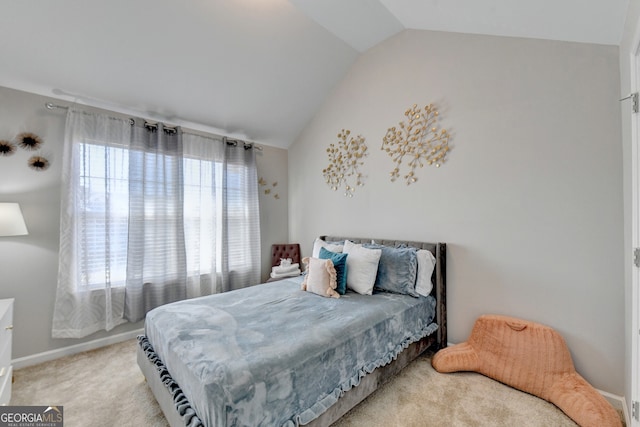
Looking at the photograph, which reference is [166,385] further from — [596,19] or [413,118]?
[596,19]

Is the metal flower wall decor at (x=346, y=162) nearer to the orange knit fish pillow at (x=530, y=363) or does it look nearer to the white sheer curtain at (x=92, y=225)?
the orange knit fish pillow at (x=530, y=363)

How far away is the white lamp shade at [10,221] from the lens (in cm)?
198

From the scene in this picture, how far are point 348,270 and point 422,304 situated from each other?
73cm

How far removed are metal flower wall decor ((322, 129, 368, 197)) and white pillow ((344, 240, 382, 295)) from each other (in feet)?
3.34

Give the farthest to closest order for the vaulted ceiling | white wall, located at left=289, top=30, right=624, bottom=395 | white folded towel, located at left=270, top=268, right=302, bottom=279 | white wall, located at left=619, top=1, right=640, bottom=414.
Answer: white folded towel, located at left=270, top=268, right=302, bottom=279, the vaulted ceiling, white wall, located at left=289, top=30, right=624, bottom=395, white wall, located at left=619, top=1, right=640, bottom=414

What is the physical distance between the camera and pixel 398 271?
8.11 ft

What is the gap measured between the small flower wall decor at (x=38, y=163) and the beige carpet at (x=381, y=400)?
1824mm

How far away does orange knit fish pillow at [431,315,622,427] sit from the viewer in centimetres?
161

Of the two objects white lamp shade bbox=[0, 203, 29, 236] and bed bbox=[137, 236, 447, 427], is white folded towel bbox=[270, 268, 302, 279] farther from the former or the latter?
white lamp shade bbox=[0, 203, 29, 236]

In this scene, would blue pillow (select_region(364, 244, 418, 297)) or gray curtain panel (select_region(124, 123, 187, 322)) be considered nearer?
blue pillow (select_region(364, 244, 418, 297))

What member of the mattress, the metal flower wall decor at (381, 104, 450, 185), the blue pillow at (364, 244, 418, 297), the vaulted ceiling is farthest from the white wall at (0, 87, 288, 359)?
the metal flower wall decor at (381, 104, 450, 185)

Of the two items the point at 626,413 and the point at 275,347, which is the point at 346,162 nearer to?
the point at 275,347

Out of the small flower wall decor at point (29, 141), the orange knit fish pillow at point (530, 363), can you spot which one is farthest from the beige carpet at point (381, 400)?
the small flower wall decor at point (29, 141)

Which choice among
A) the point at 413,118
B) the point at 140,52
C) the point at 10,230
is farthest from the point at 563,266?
the point at 10,230
